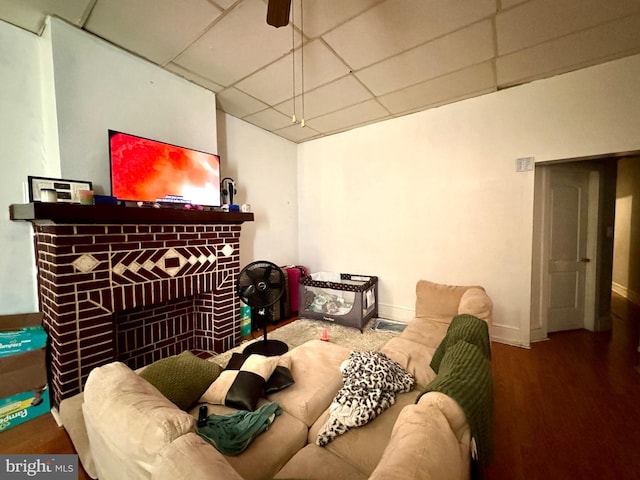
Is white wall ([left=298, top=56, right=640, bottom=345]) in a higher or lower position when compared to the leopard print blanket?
higher

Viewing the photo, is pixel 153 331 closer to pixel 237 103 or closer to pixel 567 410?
pixel 237 103

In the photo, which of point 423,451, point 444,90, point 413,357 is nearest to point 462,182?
point 444,90

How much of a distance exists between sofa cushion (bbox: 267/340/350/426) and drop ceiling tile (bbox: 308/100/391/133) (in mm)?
2552

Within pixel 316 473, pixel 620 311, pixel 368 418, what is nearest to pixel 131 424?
pixel 316 473

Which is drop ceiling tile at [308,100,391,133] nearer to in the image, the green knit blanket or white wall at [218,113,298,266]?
white wall at [218,113,298,266]

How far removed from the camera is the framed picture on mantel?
64.0 inches

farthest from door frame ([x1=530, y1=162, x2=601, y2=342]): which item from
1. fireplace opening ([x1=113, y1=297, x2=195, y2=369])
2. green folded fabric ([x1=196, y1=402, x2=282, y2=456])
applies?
fireplace opening ([x1=113, y1=297, x2=195, y2=369])

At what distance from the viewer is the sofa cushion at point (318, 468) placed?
91cm

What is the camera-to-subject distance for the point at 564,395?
6.09 feet

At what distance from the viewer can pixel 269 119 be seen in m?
3.15

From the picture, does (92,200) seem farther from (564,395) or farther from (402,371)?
(564,395)

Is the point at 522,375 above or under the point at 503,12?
under

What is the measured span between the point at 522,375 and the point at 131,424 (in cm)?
271

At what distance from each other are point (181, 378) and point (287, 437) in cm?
66
